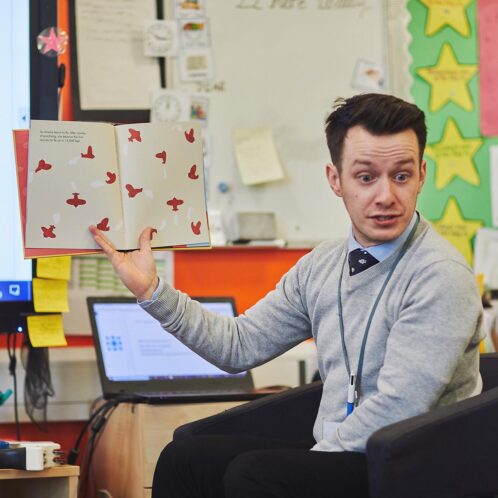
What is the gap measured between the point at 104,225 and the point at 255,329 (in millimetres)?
377

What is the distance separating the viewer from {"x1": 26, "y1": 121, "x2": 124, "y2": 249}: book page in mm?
1817

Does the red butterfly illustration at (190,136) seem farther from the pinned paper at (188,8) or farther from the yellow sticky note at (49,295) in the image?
the pinned paper at (188,8)

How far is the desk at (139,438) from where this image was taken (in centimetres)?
214

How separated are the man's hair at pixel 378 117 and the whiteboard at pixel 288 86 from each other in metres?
1.24

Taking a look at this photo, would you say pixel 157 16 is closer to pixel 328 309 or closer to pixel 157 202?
pixel 157 202

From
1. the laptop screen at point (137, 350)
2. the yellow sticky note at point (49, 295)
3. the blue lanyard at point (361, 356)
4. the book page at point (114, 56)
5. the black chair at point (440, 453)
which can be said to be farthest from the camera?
the book page at point (114, 56)

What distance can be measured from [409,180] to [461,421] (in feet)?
1.46

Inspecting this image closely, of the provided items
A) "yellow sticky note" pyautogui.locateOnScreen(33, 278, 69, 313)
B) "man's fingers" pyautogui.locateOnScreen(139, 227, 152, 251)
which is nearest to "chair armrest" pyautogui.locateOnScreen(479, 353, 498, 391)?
"man's fingers" pyautogui.locateOnScreen(139, 227, 152, 251)

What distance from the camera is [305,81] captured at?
9.94 ft

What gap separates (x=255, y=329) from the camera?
192cm

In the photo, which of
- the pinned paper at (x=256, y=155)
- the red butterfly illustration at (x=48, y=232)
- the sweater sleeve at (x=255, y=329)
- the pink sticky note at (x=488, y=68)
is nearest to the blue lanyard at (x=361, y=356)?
the sweater sleeve at (x=255, y=329)

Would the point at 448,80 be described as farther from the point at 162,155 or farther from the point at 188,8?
the point at 162,155

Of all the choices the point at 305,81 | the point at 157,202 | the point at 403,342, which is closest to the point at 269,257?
the point at 305,81

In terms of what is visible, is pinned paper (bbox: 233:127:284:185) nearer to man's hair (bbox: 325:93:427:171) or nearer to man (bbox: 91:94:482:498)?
man (bbox: 91:94:482:498)
